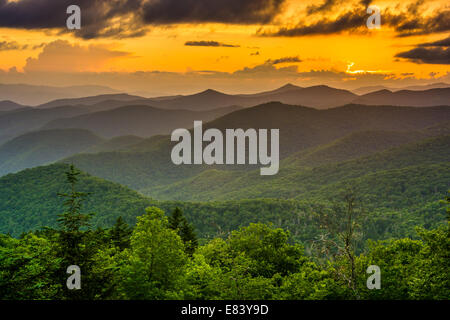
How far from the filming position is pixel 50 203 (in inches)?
6973

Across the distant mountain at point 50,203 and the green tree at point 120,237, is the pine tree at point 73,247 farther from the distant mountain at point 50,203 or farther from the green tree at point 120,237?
the distant mountain at point 50,203

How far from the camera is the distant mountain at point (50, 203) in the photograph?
163375 mm

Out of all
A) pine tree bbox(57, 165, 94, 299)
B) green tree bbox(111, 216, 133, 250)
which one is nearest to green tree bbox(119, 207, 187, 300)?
pine tree bbox(57, 165, 94, 299)

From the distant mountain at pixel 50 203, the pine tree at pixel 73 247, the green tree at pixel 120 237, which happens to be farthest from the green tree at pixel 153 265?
the distant mountain at pixel 50 203

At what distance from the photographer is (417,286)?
30641mm

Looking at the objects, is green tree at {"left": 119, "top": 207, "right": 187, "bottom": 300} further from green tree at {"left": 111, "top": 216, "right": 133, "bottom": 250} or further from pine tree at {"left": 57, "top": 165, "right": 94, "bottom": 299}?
green tree at {"left": 111, "top": 216, "right": 133, "bottom": 250}

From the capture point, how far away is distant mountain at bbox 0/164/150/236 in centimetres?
16338

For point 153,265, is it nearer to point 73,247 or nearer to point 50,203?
point 73,247

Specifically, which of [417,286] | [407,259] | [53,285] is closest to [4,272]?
[53,285]

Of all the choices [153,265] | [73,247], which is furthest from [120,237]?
[73,247]
